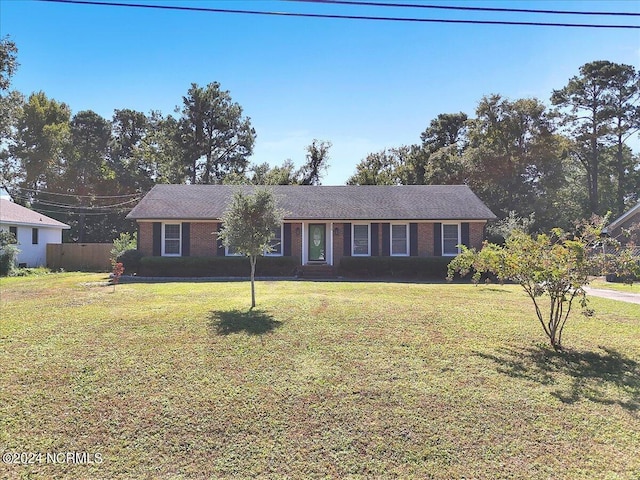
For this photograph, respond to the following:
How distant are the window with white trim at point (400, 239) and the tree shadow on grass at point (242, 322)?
11.4 metres

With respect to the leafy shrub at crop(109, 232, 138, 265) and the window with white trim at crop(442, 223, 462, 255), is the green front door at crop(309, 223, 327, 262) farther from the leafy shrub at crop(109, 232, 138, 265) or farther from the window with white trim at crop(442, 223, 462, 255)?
the leafy shrub at crop(109, 232, 138, 265)

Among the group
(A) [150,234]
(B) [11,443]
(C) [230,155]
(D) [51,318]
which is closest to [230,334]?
(B) [11,443]

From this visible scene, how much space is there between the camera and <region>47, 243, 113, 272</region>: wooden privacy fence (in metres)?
23.6

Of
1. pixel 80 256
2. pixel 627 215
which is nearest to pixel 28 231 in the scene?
pixel 80 256

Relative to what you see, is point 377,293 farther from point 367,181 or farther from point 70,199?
point 70,199

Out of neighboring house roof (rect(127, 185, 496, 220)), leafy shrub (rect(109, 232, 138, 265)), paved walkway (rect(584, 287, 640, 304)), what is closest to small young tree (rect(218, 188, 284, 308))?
neighboring house roof (rect(127, 185, 496, 220))

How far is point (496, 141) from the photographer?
32375 millimetres

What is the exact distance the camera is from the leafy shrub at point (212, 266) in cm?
1652

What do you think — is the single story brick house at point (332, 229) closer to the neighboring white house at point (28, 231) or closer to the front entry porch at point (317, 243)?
the front entry porch at point (317, 243)

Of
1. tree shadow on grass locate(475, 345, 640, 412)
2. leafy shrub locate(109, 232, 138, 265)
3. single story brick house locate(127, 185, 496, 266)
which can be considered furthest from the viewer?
single story brick house locate(127, 185, 496, 266)

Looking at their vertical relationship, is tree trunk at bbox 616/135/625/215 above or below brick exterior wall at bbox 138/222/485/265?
above

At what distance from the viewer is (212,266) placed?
16.7 meters

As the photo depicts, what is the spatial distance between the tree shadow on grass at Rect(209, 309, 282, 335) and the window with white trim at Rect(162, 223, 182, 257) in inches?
428

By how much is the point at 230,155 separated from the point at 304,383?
3752 cm
